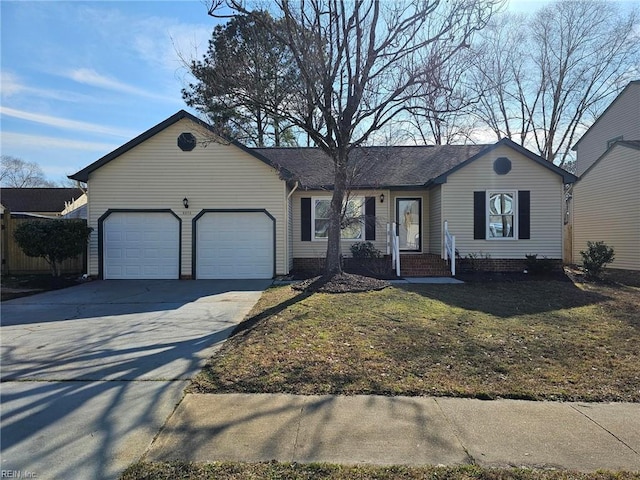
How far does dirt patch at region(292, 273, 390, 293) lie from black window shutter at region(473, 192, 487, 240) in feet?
16.2

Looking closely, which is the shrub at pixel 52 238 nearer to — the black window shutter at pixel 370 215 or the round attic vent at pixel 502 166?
the black window shutter at pixel 370 215

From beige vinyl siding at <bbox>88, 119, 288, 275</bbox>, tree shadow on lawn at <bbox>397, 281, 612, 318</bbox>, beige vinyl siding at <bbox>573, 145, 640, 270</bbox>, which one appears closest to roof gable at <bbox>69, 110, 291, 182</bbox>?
beige vinyl siding at <bbox>88, 119, 288, 275</bbox>

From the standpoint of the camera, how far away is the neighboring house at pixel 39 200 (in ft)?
91.3

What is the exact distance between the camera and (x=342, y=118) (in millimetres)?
10086

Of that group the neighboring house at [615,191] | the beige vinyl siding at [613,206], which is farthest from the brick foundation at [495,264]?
the neighboring house at [615,191]

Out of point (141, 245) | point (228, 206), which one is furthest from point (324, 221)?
point (141, 245)

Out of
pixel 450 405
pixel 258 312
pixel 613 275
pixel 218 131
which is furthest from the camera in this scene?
pixel 613 275

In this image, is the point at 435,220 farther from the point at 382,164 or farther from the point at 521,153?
the point at 521,153

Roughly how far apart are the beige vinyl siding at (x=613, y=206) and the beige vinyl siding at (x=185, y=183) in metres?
12.6

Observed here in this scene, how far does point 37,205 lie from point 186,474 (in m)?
32.2

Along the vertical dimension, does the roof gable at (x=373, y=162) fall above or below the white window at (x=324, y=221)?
above

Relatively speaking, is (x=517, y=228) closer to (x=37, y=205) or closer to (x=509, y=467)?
(x=509, y=467)

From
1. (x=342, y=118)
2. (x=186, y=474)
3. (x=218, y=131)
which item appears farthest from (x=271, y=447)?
(x=218, y=131)

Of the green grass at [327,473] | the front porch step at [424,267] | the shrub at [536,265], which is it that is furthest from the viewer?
the front porch step at [424,267]
